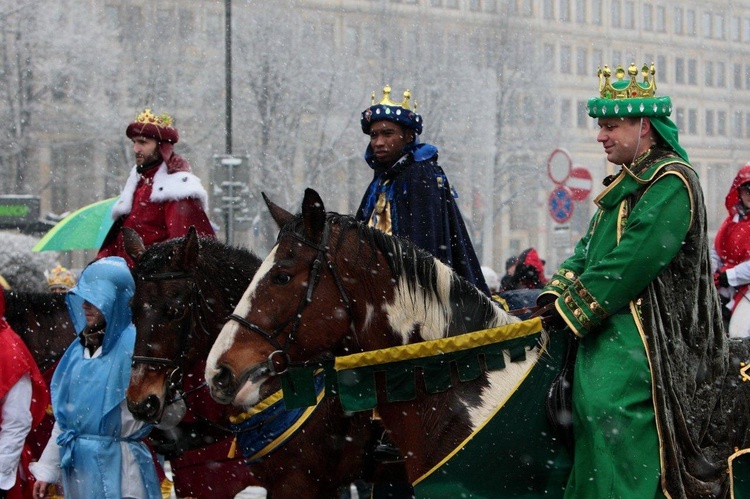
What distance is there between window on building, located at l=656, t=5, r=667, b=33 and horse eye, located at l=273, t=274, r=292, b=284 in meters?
58.9

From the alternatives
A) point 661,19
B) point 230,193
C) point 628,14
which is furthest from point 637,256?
point 661,19

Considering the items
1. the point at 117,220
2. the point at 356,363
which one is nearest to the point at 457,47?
the point at 117,220

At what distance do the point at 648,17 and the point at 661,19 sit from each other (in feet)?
6.44

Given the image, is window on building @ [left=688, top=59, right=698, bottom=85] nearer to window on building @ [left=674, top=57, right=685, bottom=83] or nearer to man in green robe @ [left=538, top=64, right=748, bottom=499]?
window on building @ [left=674, top=57, right=685, bottom=83]

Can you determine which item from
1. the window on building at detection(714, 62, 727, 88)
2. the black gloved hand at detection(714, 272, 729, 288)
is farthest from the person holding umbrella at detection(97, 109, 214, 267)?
the window on building at detection(714, 62, 727, 88)

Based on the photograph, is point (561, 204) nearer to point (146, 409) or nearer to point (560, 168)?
point (560, 168)

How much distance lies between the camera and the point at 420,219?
6.60 meters

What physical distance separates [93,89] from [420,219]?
36.3 metres

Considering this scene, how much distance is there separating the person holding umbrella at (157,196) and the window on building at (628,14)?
54.5 metres

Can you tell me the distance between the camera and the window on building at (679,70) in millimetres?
64188

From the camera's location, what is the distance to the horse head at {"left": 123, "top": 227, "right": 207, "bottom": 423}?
5754 mm

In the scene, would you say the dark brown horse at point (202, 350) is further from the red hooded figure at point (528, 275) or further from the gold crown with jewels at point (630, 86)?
the red hooded figure at point (528, 275)

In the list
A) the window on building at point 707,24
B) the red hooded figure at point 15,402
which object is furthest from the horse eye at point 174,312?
the window on building at point 707,24

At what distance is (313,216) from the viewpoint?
15.9 feet
